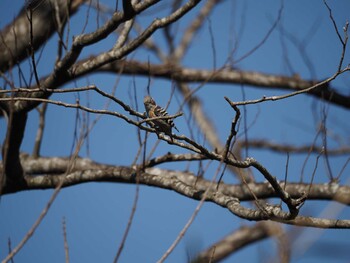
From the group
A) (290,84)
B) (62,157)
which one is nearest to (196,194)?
(62,157)

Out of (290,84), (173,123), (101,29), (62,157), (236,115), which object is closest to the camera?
(236,115)

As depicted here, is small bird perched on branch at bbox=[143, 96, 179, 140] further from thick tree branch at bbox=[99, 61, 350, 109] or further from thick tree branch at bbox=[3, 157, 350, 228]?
thick tree branch at bbox=[99, 61, 350, 109]

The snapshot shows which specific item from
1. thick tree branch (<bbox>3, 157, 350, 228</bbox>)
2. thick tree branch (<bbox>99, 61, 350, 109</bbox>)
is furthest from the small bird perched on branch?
thick tree branch (<bbox>99, 61, 350, 109</bbox>)

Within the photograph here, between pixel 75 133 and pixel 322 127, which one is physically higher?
pixel 322 127

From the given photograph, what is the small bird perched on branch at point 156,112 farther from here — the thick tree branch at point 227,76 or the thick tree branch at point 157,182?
the thick tree branch at point 227,76

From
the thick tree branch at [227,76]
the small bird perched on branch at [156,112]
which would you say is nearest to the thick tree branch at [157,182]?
the small bird perched on branch at [156,112]

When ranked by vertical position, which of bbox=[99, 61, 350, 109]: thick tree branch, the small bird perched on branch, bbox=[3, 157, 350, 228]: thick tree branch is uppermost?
bbox=[99, 61, 350, 109]: thick tree branch

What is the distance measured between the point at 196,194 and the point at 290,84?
13.5 ft

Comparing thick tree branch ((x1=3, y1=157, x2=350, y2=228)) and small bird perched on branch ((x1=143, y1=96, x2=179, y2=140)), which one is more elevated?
small bird perched on branch ((x1=143, y1=96, x2=179, y2=140))

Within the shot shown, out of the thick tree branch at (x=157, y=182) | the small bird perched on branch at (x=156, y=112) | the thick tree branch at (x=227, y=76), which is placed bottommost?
the thick tree branch at (x=157, y=182)

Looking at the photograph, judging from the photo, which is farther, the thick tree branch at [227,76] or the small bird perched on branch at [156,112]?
the thick tree branch at [227,76]

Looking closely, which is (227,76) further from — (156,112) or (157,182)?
(157,182)

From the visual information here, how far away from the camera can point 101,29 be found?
3748 millimetres

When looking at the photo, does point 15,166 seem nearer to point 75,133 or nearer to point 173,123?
point 75,133
